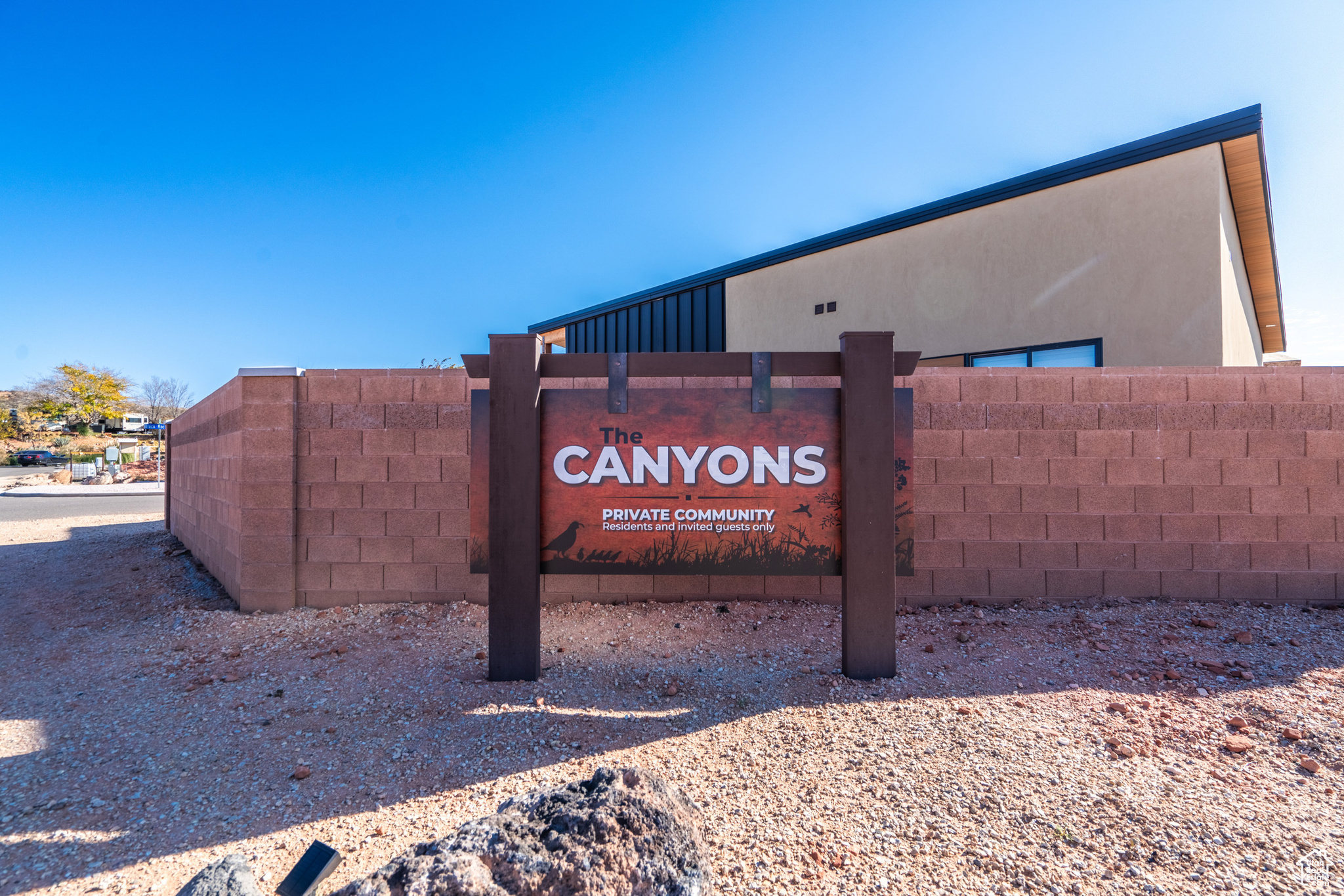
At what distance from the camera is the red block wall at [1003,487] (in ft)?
17.7

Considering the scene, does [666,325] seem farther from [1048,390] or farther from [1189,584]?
[1189,584]

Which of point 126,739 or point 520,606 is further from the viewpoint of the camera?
point 520,606

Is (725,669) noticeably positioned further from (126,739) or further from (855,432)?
(126,739)

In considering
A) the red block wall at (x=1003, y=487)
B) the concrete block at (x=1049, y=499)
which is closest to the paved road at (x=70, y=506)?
the red block wall at (x=1003, y=487)

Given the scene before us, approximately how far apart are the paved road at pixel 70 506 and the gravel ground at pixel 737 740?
1276 cm

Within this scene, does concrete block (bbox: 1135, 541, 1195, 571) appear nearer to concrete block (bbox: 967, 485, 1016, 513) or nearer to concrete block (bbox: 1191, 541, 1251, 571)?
concrete block (bbox: 1191, 541, 1251, 571)

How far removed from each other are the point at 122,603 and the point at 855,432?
760 cm

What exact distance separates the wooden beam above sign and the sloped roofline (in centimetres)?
603

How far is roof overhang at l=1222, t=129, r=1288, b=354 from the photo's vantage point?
7211 millimetres

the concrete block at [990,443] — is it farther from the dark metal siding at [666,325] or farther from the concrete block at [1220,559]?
the dark metal siding at [666,325]

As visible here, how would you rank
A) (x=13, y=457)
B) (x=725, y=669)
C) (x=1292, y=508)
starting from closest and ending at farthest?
(x=725, y=669) < (x=1292, y=508) < (x=13, y=457)

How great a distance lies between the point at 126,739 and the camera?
341cm

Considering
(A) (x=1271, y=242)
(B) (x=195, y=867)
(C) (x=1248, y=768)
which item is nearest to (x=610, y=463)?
(B) (x=195, y=867)

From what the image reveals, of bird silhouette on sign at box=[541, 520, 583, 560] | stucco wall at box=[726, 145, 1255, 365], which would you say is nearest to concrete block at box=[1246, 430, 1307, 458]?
stucco wall at box=[726, 145, 1255, 365]
